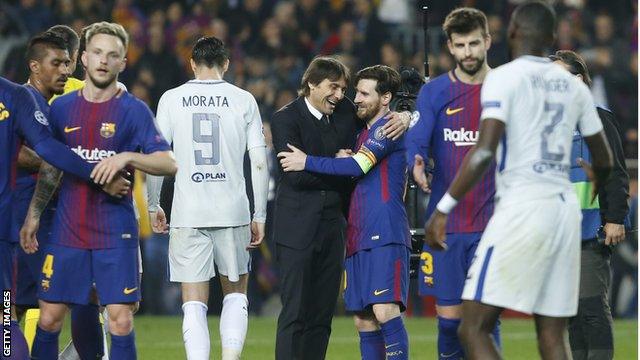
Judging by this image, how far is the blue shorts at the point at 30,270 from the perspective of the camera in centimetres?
866

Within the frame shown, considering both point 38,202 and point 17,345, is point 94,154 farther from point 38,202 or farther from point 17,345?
point 17,345

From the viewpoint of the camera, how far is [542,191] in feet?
21.7

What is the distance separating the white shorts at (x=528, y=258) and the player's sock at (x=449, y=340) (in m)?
1.27

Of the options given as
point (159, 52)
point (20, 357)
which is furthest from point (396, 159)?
point (159, 52)

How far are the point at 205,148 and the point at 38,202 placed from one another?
148 centimetres

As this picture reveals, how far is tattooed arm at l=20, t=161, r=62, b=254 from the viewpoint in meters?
7.68

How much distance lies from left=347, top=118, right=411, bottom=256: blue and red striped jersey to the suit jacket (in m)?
0.19

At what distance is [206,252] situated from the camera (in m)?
9.00

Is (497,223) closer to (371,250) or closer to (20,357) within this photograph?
(371,250)

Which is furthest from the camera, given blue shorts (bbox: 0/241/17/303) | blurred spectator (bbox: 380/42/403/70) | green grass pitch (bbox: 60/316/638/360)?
blurred spectator (bbox: 380/42/403/70)

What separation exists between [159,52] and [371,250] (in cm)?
927

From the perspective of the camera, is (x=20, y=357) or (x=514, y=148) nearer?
(x=514, y=148)

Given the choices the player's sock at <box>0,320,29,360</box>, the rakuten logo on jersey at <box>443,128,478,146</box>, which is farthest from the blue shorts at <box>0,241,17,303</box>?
the rakuten logo on jersey at <box>443,128,478,146</box>

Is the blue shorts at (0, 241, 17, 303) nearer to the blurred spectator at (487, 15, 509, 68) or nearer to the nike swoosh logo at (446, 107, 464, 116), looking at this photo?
the nike swoosh logo at (446, 107, 464, 116)
